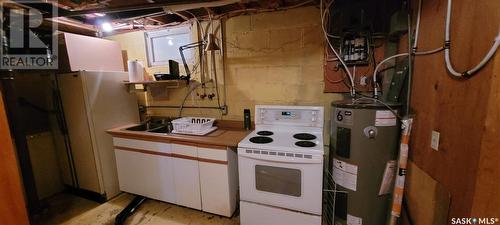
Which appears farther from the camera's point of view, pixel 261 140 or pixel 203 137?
pixel 203 137

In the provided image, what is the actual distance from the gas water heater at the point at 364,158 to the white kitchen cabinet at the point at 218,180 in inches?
36.2

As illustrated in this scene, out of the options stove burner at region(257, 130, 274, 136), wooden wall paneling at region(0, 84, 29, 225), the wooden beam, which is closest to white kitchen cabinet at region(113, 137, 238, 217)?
stove burner at region(257, 130, 274, 136)

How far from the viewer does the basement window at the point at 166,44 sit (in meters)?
2.54

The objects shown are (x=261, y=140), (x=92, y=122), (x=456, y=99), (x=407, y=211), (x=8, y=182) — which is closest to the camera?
(x=456, y=99)

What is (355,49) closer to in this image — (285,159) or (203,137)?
(285,159)

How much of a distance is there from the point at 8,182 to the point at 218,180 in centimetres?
147

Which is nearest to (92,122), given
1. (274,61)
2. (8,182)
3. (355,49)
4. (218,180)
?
(8,182)

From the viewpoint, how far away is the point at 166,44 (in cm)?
266

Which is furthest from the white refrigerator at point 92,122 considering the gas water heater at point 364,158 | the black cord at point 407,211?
the black cord at point 407,211

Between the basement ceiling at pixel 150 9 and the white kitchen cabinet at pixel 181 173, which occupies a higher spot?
the basement ceiling at pixel 150 9

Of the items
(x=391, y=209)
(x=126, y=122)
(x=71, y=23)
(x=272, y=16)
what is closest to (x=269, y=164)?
(x=391, y=209)

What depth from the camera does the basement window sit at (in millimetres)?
2545

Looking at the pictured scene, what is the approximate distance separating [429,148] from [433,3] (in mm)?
938

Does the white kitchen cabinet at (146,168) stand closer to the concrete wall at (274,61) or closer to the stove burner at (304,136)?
the concrete wall at (274,61)
